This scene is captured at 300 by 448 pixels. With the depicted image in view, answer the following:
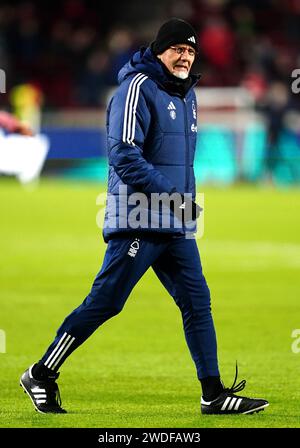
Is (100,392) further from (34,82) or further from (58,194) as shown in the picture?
(34,82)

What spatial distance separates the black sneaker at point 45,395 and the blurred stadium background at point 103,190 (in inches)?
3.6

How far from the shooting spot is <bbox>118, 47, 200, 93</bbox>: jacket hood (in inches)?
299

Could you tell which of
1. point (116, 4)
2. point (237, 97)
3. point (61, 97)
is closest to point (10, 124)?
point (237, 97)

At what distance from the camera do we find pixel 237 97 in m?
30.7

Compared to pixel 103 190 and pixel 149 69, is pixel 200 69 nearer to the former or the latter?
pixel 103 190

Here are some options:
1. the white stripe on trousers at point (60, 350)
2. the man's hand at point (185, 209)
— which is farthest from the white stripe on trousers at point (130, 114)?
the white stripe on trousers at point (60, 350)

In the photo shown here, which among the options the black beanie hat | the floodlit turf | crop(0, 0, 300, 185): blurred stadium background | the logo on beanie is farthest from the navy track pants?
crop(0, 0, 300, 185): blurred stadium background

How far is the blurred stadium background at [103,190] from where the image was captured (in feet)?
28.6

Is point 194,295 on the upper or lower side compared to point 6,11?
lower

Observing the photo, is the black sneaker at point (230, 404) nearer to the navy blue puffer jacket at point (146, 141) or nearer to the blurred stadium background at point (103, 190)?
the blurred stadium background at point (103, 190)

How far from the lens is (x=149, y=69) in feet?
24.9

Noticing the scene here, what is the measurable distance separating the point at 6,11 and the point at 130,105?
2812 cm

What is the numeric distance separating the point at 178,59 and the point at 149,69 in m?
0.19
